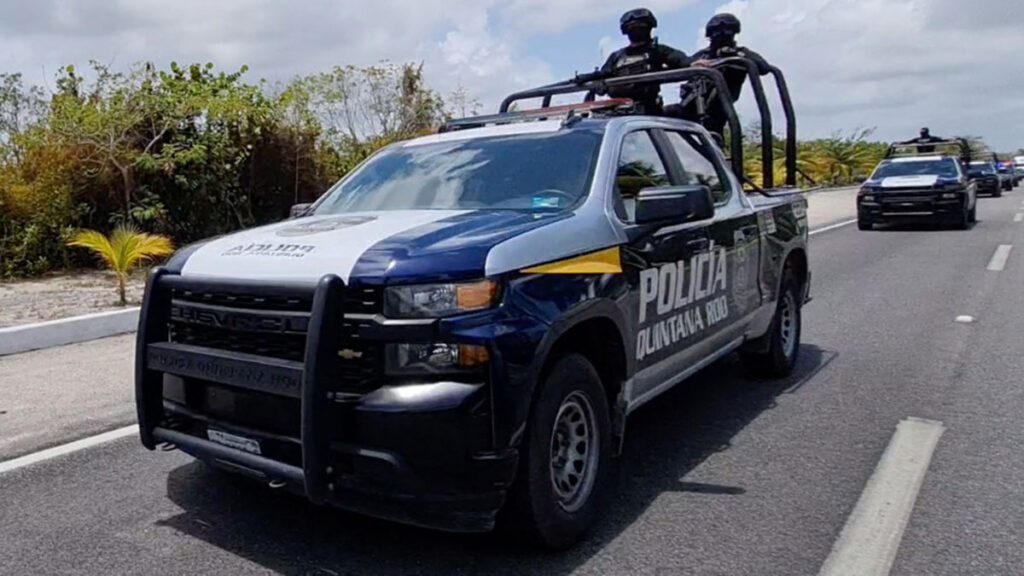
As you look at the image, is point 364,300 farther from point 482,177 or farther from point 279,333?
point 482,177

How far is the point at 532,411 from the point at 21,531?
95.9 inches

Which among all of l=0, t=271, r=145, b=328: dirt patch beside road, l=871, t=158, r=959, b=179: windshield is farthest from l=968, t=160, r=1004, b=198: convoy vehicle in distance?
l=0, t=271, r=145, b=328: dirt patch beside road

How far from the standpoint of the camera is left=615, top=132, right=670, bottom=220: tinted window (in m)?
4.39

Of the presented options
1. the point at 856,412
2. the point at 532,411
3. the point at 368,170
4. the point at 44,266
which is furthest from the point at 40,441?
the point at 44,266

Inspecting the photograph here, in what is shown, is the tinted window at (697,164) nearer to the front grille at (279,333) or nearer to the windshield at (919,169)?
the front grille at (279,333)

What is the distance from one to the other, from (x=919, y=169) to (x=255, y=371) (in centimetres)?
2016

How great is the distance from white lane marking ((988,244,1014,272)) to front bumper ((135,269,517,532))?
11.8m

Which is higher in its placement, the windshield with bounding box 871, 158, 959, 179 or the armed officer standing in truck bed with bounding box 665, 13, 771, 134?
the armed officer standing in truck bed with bounding box 665, 13, 771, 134

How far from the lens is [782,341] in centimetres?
663

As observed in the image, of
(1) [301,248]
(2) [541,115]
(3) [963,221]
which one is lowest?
(3) [963,221]

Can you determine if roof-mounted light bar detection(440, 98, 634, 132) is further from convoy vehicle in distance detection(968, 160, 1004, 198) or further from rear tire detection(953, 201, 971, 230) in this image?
convoy vehicle in distance detection(968, 160, 1004, 198)

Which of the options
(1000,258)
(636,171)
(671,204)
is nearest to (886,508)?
(671,204)

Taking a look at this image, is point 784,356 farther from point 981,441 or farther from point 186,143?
point 186,143

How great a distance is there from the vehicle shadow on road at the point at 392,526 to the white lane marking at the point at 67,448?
803mm
